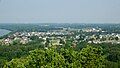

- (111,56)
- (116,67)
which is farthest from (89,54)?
(111,56)

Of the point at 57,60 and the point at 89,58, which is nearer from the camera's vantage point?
the point at 57,60

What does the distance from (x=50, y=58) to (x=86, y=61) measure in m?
3.31

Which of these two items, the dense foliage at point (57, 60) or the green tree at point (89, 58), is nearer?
the dense foliage at point (57, 60)

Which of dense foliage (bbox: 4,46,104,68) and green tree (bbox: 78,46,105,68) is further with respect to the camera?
green tree (bbox: 78,46,105,68)

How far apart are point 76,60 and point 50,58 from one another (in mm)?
2632

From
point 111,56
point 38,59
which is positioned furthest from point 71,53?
point 111,56

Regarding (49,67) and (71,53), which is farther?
(71,53)

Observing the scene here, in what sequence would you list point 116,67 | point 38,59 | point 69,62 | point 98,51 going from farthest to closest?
point 116,67 → point 98,51 → point 69,62 → point 38,59

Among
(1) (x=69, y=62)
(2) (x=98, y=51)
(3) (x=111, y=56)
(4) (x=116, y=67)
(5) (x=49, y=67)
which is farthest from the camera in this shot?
(3) (x=111, y=56)

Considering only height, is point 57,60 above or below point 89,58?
above

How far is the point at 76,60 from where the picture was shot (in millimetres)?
17438

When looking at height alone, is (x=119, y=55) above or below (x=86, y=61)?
below

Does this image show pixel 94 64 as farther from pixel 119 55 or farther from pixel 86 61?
pixel 119 55

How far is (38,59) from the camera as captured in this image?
1513 cm
